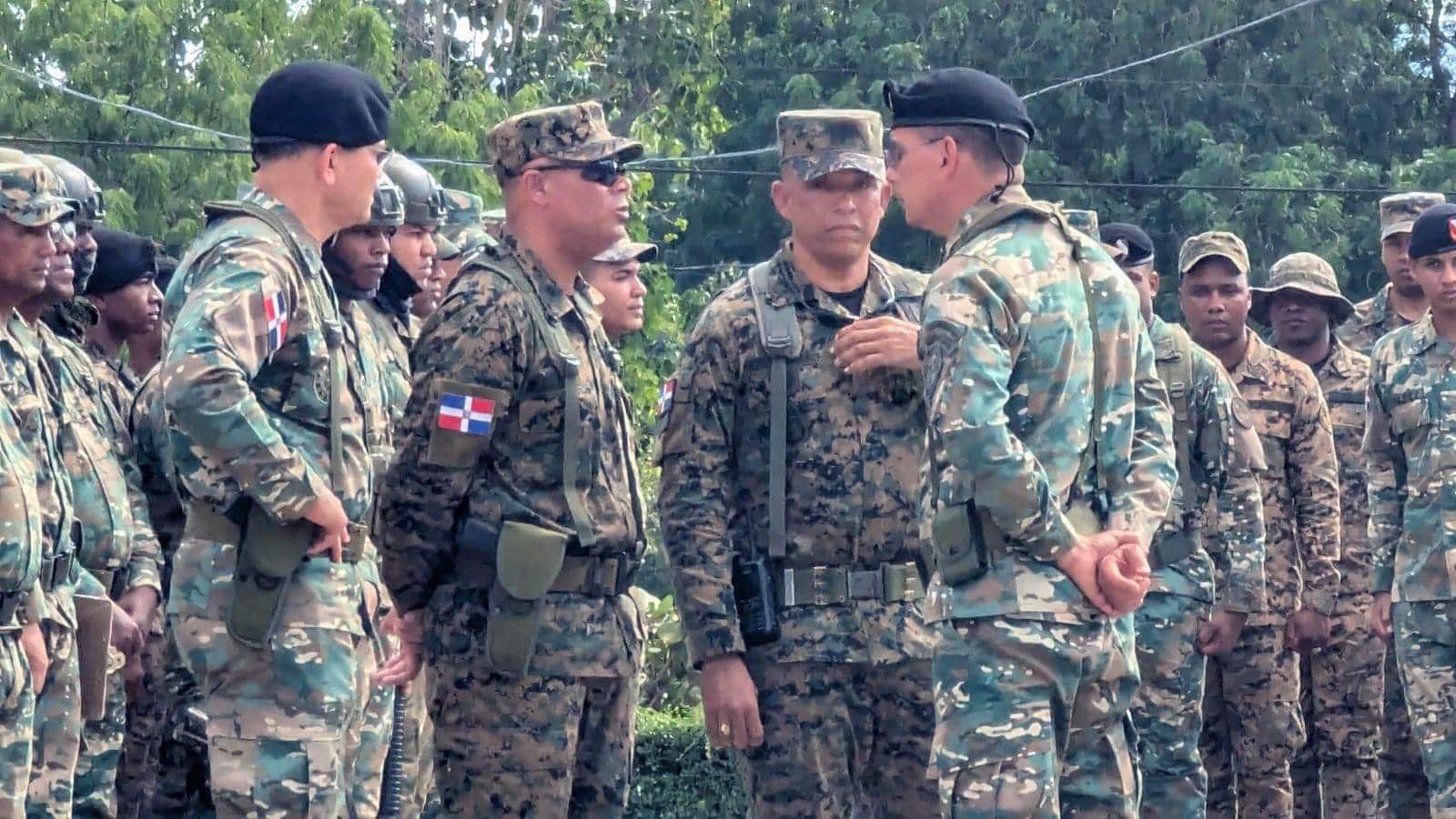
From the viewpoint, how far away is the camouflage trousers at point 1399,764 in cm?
988

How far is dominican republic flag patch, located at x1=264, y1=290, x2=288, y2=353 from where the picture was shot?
219 inches

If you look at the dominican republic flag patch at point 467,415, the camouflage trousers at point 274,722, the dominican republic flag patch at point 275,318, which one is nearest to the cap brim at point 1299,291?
the dominican republic flag patch at point 467,415

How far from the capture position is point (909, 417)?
6.59 m

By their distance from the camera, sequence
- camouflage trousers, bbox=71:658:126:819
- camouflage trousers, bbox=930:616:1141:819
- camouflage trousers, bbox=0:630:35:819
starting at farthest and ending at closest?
camouflage trousers, bbox=71:658:126:819, camouflage trousers, bbox=0:630:35:819, camouflage trousers, bbox=930:616:1141:819

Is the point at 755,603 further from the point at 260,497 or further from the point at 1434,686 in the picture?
the point at 1434,686

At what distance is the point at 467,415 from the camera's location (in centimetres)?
609

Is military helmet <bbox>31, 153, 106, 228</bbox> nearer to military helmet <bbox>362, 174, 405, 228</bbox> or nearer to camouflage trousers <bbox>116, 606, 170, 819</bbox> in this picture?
military helmet <bbox>362, 174, 405, 228</bbox>

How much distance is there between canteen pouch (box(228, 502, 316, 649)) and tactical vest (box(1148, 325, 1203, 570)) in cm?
419

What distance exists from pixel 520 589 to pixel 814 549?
3.13 feet

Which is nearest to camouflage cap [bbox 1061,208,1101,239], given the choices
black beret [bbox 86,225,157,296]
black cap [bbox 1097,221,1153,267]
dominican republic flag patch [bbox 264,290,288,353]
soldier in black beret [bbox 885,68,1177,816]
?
black cap [bbox 1097,221,1153,267]

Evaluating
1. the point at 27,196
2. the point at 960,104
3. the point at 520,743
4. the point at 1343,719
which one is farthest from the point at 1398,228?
the point at 27,196

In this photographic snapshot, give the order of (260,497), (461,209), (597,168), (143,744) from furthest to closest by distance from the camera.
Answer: (461,209) < (143,744) < (597,168) < (260,497)

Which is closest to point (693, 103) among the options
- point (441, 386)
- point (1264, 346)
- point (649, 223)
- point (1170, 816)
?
point (649, 223)

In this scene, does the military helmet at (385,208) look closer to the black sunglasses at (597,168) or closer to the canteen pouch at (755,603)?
the black sunglasses at (597,168)
